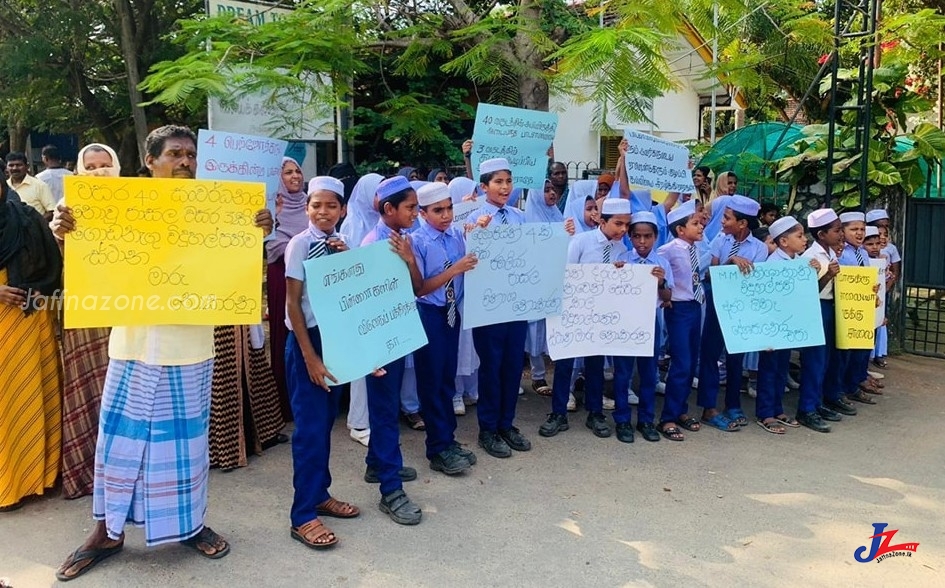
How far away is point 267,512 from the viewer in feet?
13.0

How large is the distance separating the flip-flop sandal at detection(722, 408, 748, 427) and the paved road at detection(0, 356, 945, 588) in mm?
245

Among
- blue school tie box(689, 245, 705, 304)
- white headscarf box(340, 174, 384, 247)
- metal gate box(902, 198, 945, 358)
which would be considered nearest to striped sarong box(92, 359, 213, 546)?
white headscarf box(340, 174, 384, 247)

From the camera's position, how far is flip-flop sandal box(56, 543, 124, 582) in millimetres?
3271

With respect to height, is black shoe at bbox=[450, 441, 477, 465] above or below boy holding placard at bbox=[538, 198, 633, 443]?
below

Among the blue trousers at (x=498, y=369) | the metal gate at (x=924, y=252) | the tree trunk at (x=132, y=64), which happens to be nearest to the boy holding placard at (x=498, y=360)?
the blue trousers at (x=498, y=369)

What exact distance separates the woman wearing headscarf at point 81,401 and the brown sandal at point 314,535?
1379mm

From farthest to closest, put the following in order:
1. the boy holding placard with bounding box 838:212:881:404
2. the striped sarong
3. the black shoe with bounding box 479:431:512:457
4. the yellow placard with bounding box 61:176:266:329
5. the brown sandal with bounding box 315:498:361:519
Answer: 1. the boy holding placard with bounding box 838:212:881:404
2. the black shoe with bounding box 479:431:512:457
3. the brown sandal with bounding box 315:498:361:519
4. the striped sarong
5. the yellow placard with bounding box 61:176:266:329

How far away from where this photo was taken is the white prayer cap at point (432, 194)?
4152 millimetres

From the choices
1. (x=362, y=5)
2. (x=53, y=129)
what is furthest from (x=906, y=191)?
(x=53, y=129)

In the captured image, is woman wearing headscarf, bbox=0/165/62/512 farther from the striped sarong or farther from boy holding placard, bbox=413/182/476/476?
boy holding placard, bbox=413/182/476/476

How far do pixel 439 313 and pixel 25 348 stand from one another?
2211 mm

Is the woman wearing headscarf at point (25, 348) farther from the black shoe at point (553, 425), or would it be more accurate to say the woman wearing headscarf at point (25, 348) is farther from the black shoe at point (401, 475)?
the black shoe at point (553, 425)

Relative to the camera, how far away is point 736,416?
550 cm

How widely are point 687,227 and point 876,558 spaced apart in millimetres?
2430
